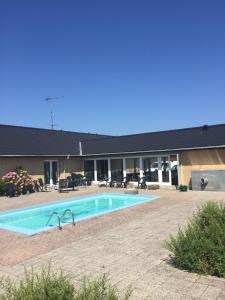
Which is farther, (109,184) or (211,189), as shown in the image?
(109,184)

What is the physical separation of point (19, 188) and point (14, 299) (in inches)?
773

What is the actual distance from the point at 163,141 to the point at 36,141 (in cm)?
1029

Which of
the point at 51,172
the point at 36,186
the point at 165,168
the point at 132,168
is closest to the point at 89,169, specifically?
the point at 51,172

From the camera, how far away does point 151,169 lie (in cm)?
2361

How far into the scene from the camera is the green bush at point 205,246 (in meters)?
5.94

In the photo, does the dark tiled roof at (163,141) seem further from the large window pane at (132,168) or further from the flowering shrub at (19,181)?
the flowering shrub at (19,181)

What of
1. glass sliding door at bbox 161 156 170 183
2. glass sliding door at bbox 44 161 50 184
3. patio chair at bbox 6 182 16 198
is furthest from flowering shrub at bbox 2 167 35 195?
glass sliding door at bbox 161 156 170 183

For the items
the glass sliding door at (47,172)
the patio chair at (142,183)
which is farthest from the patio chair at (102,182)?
the glass sliding door at (47,172)

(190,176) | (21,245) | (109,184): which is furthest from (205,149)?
(21,245)

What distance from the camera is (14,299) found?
3428mm

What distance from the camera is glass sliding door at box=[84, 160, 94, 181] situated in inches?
1082

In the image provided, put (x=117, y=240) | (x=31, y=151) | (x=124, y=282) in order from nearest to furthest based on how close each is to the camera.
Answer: (x=124, y=282), (x=117, y=240), (x=31, y=151)

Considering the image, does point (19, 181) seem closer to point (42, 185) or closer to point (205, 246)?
point (42, 185)

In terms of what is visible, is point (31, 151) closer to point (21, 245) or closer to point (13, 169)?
point (13, 169)
